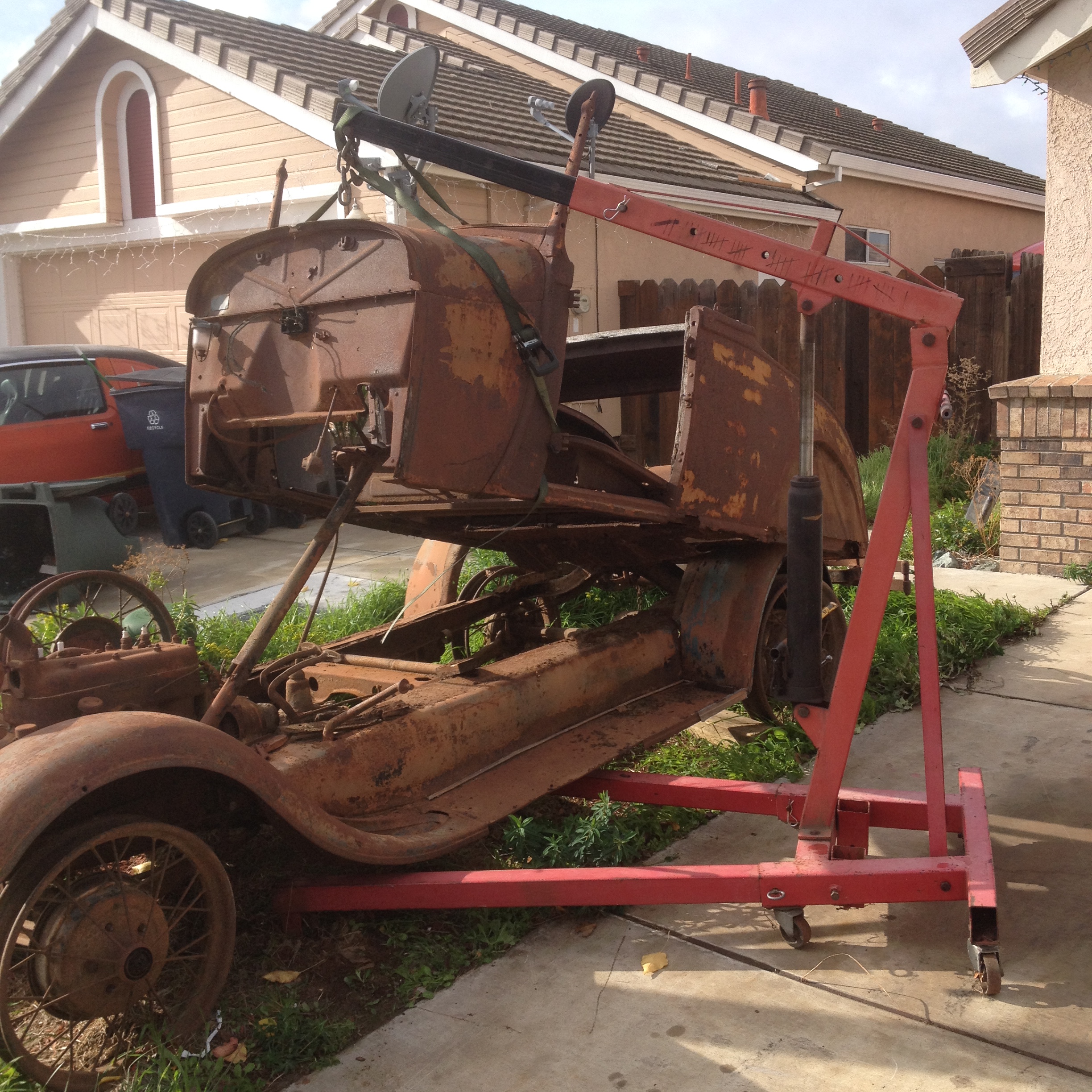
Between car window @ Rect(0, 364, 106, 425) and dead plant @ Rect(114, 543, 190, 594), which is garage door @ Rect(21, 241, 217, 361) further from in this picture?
dead plant @ Rect(114, 543, 190, 594)

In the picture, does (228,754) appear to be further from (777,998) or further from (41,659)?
(777,998)

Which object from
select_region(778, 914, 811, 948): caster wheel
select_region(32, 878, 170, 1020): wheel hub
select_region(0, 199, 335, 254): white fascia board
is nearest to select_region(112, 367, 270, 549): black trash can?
select_region(0, 199, 335, 254): white fascia board

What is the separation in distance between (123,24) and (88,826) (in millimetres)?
12516

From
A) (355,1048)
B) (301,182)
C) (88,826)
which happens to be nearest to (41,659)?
(88,826)

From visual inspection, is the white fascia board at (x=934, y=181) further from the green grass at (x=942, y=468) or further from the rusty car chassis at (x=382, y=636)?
the rusty car chassis at (x=382, y=636)

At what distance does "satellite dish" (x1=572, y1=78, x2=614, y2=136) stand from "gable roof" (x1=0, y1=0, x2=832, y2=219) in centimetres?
648

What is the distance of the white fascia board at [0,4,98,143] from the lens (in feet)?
43.1

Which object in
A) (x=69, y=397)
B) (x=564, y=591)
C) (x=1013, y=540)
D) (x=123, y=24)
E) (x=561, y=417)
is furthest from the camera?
(x=123, y=24)

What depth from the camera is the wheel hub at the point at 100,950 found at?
2.73 metres

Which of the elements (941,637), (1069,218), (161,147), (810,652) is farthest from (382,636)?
(161,147)

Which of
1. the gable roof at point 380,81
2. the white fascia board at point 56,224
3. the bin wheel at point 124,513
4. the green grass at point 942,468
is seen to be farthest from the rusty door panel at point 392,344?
the white fascia board at point 56,224

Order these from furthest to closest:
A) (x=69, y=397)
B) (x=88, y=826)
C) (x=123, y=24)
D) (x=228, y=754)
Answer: (x=123, y=24), (x=69, y=397), (x=228, y=754), (x=88, y=826)

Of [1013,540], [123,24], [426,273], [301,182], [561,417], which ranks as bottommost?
[1013,540]

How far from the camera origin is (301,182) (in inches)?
448
